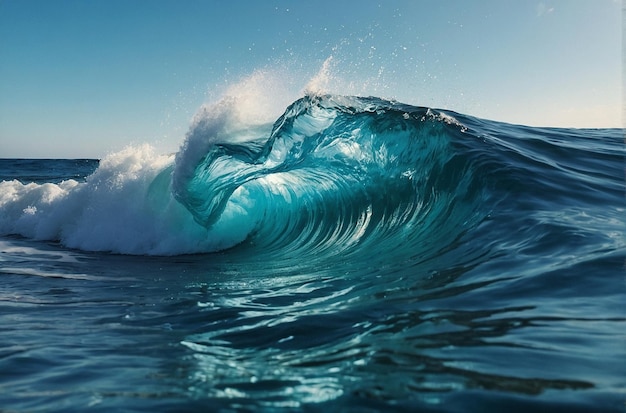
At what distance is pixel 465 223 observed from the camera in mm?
6156

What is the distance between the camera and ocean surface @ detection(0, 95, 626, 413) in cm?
245

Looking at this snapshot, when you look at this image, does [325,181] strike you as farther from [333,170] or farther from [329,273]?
[329,273]

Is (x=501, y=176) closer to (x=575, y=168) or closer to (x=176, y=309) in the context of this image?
(x=575, y=168)

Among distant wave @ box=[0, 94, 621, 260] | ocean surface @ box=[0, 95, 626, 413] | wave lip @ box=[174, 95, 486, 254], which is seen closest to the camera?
ocean surface @ box=[0, 95, 626, 413]

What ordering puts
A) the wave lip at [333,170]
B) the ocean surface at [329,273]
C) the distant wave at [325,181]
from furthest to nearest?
the wave lip at [333,170] < the distant wave at [325,181] < the ocean surface at [329,273]

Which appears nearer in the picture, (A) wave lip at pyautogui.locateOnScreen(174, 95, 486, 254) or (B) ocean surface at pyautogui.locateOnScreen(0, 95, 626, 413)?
(B) ocean surface at pyautogui.locateOnScreen(0, 95, 626, 413)

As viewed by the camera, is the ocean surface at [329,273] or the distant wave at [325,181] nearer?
the ocean surface at [329,273]

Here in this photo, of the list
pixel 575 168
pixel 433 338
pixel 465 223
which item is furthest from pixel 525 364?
pixel 575 168

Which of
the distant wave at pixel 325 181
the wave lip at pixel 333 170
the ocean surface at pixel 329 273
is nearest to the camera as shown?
the ocean surface at pixel 329 273

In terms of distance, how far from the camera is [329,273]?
19.0ft

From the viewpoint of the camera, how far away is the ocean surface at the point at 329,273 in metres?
2.45

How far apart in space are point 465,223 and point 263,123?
385 cm

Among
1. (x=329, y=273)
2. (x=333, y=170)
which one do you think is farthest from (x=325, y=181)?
(x=329, y=273)

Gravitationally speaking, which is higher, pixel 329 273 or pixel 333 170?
pixel 333 170
